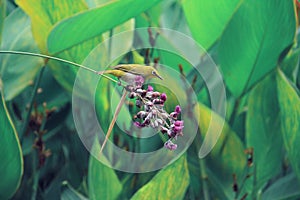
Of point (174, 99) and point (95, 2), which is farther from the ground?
point (95, 2)

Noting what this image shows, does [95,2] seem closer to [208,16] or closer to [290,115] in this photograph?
[208,16]

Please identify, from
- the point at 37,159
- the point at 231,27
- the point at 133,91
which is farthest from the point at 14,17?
the point at 133,91

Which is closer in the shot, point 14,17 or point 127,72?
point 127,72

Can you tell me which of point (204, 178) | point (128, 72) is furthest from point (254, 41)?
point (128, 72)

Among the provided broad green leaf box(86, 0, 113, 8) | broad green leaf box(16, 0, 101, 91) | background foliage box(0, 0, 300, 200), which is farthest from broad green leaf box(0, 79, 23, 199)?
broad green leaf box(86, 0, 113, 8)

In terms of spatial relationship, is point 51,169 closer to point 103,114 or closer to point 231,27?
point 103,114

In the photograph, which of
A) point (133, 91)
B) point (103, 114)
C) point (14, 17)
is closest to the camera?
point (133, 91)

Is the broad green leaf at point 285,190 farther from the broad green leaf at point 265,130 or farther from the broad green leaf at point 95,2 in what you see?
the broad green leaf at point 95,2
